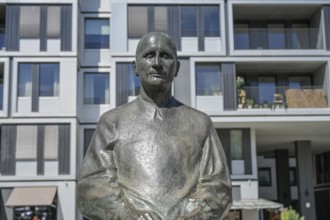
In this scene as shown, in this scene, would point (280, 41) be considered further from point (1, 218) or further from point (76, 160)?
point (1, 218)

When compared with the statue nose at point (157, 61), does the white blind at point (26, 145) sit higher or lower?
higher

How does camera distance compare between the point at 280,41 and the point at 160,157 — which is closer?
the point at 160,157

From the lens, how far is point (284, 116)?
95.6 feet

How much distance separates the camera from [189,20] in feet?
102

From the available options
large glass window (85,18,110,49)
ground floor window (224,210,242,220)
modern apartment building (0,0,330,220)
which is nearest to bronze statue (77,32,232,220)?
modern apartment building (0,0,330,220)

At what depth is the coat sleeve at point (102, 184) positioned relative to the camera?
3221 millimetres

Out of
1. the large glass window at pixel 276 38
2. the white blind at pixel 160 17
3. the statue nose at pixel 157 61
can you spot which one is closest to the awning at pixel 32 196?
the white blind at pixel 160 17

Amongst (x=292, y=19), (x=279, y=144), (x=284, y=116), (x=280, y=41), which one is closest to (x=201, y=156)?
(x=284, y=116)

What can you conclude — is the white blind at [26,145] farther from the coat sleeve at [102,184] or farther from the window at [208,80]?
the coat sleeve at [102,184]

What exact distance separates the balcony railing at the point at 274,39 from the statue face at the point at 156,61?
1089 inches

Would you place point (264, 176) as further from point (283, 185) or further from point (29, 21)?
point (29, 21)

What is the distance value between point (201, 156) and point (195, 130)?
172 millimetres

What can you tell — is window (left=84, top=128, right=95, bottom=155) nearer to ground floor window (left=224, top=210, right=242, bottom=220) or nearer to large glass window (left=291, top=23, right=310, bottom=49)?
ground floor window (left=224, top=210, right=242, bottom=220)

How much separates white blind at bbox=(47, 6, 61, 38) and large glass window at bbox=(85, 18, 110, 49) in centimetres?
266
